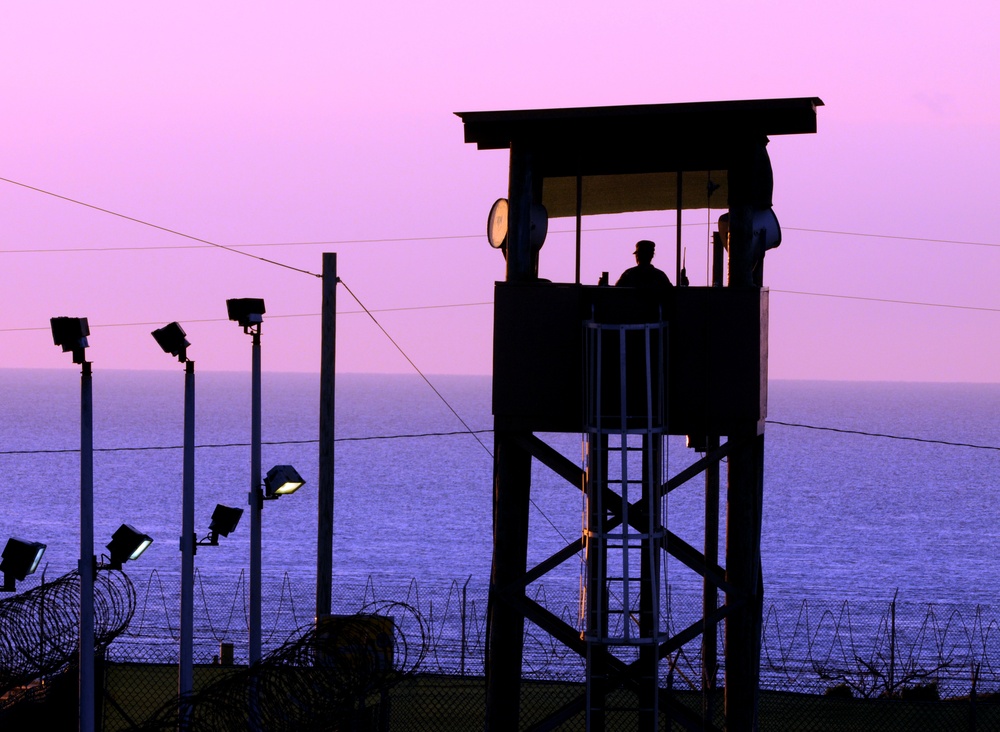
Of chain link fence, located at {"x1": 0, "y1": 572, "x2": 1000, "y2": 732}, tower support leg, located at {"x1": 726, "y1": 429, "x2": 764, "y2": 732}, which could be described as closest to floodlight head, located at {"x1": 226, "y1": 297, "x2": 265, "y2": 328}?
chain link fence, located at {"x1": 0, "y1": 572, "x2": 1000, "y2": 732}

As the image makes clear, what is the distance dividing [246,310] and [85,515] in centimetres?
378

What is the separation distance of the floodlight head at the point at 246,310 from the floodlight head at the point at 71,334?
2.90 metres

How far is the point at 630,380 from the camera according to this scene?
64.6 ft

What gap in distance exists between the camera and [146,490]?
159 meters

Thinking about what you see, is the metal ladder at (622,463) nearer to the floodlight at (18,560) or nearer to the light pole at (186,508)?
the light pole at (186,508)

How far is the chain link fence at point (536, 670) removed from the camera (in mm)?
23312

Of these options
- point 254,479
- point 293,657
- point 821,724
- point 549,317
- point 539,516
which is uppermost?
point 549,317

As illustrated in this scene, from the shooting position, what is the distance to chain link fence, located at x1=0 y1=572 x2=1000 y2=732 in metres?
23.3

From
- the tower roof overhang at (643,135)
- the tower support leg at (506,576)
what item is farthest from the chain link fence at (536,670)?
the tower roof overhang at (643,135)

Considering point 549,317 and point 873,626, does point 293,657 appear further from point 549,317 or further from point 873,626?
point 873,626

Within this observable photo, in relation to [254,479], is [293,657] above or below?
below

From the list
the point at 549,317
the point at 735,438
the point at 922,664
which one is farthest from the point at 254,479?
the point at 922,664

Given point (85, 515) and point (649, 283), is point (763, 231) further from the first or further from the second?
point (85, 515)

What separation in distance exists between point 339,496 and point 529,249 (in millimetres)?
136395
